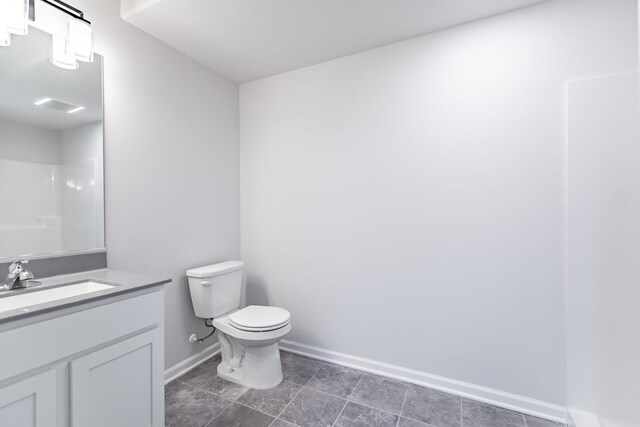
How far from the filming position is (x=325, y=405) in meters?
1.77

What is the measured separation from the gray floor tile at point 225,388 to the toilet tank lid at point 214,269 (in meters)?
0.71

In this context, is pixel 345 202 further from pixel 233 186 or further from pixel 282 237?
pixel 233 186

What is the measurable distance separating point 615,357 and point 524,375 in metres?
0.43

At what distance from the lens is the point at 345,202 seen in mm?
2225

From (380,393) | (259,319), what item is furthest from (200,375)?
(380,393)

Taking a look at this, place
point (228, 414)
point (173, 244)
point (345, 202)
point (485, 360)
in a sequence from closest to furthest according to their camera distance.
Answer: point (228, 414), point (485, 360), point (173, 244), point (345, 202)

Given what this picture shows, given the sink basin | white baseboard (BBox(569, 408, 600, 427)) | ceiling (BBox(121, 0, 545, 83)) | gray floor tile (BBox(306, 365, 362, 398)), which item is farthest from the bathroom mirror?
white baseboard (BBox(569, 408, 600, 427))

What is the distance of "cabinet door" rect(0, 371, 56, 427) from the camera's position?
2.93 ft

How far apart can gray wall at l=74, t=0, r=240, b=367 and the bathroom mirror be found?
0.08 metres

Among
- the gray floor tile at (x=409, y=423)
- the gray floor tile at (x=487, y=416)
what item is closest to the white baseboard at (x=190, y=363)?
the gray floor tile at (x=409, y=423)

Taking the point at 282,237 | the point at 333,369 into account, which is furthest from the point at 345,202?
the point at 333,369

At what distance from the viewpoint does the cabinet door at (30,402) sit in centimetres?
89

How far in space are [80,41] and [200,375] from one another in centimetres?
212

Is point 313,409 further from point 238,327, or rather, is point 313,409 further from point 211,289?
point 211,289
